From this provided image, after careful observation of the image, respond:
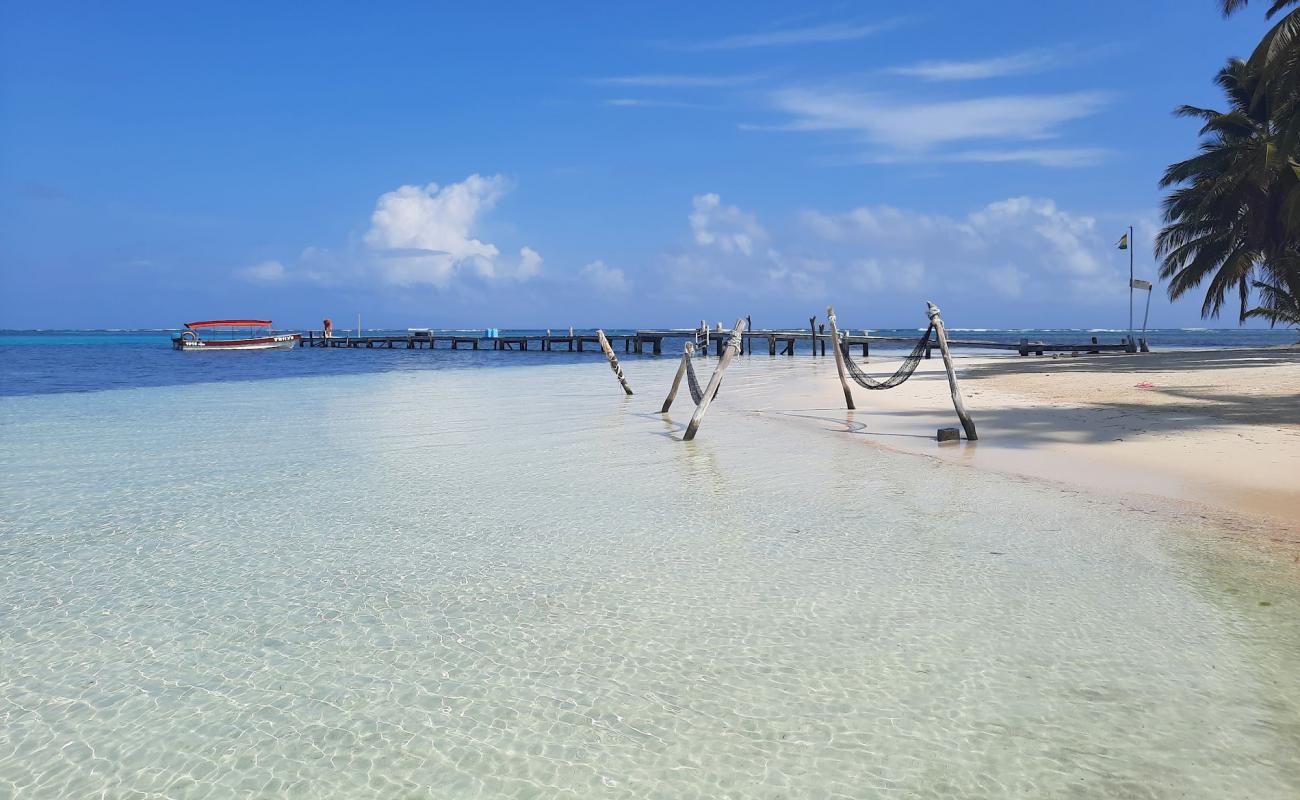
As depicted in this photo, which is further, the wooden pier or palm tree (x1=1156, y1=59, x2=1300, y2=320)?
the wooden pier

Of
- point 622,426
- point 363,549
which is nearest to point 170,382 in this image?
point 622,426

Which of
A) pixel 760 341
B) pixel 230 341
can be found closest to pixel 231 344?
pixel 230 341

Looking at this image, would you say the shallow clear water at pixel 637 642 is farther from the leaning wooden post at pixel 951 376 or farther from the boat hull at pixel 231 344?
the boat hull at pixel 231 344

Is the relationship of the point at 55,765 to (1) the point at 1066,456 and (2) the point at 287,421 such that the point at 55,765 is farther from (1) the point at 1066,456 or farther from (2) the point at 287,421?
(2) the point at 287,421

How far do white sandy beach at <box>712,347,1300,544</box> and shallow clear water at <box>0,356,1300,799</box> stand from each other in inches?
46.8

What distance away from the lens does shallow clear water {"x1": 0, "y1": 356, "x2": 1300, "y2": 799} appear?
3021 mm

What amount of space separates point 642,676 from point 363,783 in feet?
4.36

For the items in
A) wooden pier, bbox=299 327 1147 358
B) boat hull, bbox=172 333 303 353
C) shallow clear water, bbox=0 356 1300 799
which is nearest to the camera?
shallow clear water, bbox=0 356 1300 799

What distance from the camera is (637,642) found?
423 centimetres

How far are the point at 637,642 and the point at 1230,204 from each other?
3281 centimetres

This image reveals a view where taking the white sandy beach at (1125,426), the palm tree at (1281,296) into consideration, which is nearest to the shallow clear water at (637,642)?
the white sandy beach at (1125,426)

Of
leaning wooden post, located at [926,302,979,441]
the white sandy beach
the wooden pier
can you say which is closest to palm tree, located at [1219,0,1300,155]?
the white sandy beach

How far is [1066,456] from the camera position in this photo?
9555 millimetres

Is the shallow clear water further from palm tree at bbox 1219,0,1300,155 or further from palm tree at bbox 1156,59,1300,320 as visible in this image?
palm tree at bbox 1156,59,1300,320
